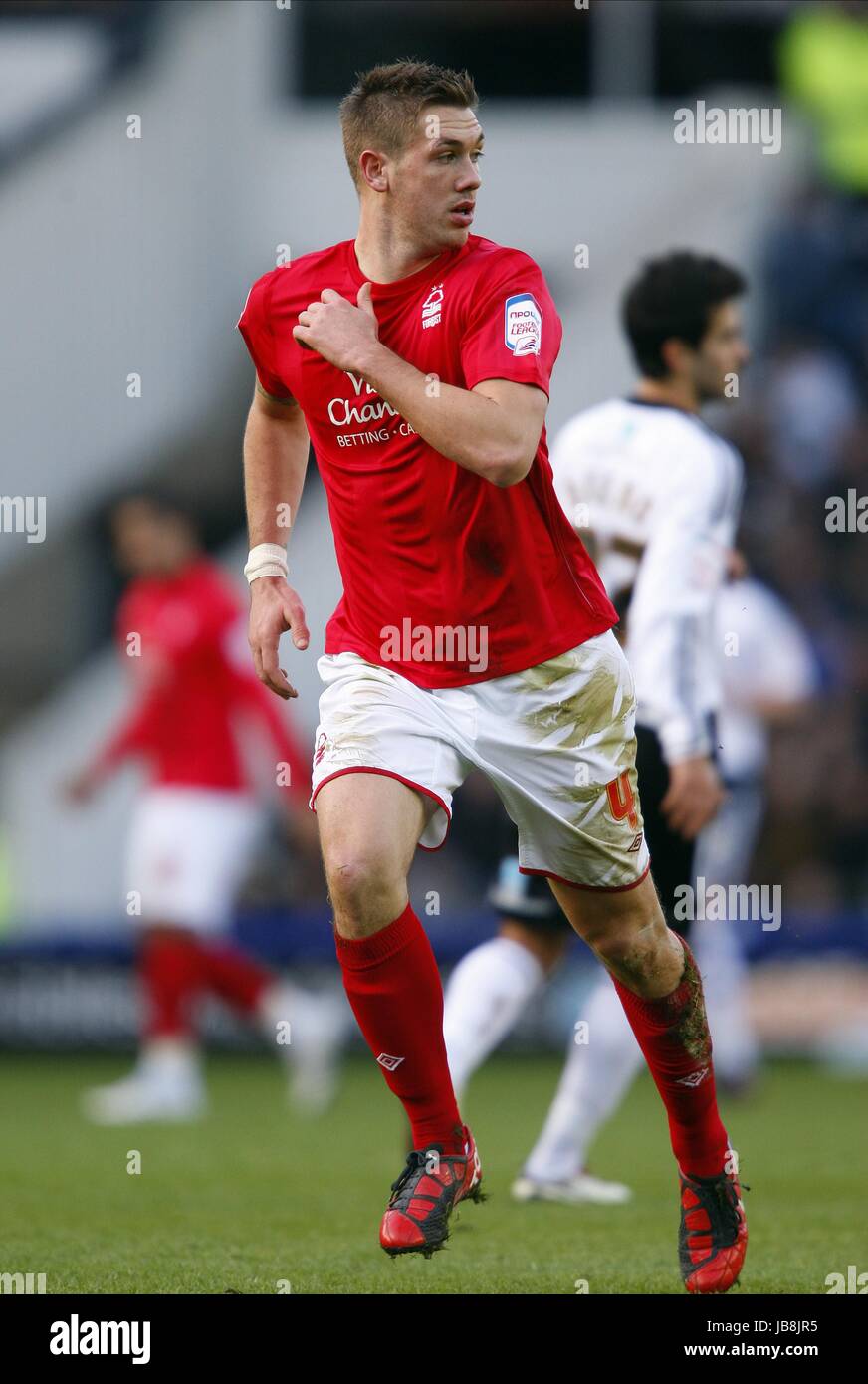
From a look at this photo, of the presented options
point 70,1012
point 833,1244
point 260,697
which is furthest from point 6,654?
point 833,1244

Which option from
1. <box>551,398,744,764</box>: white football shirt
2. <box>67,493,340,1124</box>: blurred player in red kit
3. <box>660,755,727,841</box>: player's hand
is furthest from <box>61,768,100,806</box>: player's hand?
<box>660,755,727,841</box>: player's hand

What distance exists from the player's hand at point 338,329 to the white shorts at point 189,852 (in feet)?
18.6

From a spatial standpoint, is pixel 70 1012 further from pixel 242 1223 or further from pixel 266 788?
pixel 242 1223

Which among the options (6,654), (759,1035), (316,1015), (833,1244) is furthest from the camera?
(6,654)

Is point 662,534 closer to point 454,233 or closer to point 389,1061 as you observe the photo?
point 454,233

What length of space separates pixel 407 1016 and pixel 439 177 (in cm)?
169

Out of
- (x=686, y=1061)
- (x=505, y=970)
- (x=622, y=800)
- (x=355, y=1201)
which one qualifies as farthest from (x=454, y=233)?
(x=355, y=1201)

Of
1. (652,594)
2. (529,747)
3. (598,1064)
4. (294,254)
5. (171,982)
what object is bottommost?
(171,982)

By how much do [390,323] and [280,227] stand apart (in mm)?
10757

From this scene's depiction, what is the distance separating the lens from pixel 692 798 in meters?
5.69

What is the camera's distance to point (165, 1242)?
531 centimetres

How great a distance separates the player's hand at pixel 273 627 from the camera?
4547 millimetres
